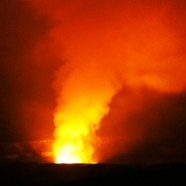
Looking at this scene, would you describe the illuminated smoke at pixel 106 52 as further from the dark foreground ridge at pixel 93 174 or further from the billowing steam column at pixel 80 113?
the dark foreground ridge at pixel 93 174

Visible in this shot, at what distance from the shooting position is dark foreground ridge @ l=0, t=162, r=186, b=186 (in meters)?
6.78

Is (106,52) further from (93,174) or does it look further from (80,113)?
(93,174)

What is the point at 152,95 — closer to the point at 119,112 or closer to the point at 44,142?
the point at 119,112

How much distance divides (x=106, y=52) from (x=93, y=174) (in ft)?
14.0

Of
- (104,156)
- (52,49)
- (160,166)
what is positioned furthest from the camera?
(52,49)

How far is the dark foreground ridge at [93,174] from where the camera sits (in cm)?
678

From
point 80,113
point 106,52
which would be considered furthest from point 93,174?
point 106,52

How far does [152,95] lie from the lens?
1098 cm

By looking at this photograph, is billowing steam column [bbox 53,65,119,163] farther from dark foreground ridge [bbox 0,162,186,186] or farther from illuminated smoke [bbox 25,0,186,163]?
dark foreground ridge [bbox 0,162,186,186]

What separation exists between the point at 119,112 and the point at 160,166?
4.24 metres

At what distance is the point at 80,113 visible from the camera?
10039 millimetres

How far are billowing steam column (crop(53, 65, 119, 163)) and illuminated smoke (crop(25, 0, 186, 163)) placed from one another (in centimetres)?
2

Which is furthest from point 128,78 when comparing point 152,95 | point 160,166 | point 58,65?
point 160,166

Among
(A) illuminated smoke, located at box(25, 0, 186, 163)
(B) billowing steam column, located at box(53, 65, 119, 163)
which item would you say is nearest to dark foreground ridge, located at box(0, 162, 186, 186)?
(B) billowing steam column, located at box(53, 65, 119, 163)
